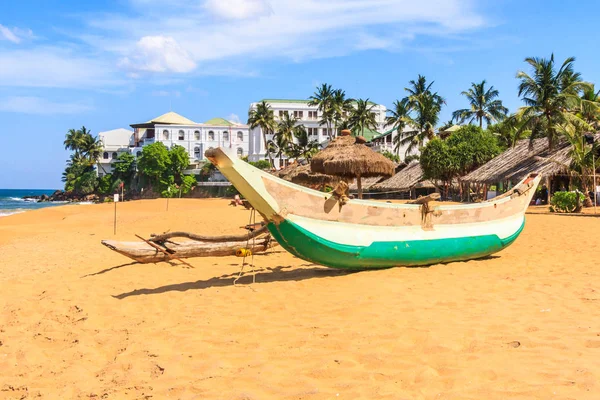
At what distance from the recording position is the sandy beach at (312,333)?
328cm

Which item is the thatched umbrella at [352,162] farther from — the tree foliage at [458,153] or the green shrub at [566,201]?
the tree foliage at [458,153]

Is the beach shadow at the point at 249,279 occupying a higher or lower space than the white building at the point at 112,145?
lower

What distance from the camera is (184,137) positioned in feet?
224

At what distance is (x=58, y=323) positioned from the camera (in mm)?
5562

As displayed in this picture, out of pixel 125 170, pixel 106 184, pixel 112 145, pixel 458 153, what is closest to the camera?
pixel 458 153

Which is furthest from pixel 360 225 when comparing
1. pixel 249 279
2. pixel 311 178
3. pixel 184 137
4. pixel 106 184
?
pixel 184 137

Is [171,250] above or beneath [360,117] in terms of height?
beneath

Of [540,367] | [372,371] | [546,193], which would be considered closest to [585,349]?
[540,367]

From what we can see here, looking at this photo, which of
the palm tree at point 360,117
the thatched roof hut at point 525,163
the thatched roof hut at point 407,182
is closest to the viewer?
the thatched roof hut at point 525,163

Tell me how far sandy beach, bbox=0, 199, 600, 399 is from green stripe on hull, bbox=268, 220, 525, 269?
18cm

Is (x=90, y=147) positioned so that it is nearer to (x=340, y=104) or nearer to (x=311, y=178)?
(x=340, y=104)

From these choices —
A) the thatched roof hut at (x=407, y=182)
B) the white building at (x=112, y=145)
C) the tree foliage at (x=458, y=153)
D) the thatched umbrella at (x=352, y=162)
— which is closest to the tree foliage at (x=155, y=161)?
the white building at (x=112, y=145)

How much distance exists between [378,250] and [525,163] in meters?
22.1

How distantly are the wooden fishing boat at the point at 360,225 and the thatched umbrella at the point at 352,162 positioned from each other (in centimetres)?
815
